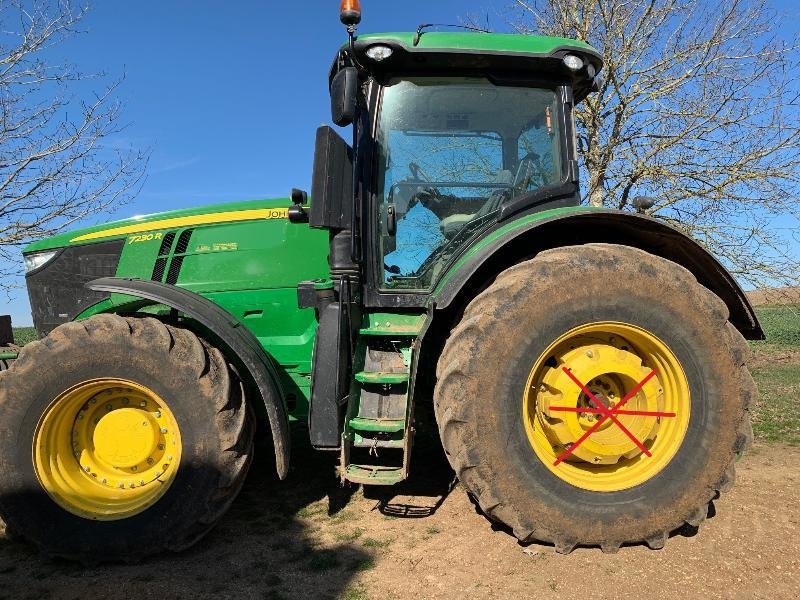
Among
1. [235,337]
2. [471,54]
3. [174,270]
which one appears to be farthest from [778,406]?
[174,270]

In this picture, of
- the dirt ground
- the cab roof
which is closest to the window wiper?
the cab roof

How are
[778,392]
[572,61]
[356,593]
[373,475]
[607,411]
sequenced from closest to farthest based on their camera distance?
1. [356,593]
2. [607,411]
3. [373,475]
4. [572,61]
5. [778,392]

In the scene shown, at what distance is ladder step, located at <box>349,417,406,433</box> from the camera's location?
278cm

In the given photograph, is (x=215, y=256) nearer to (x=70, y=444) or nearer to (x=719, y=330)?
(x=70, y=444)

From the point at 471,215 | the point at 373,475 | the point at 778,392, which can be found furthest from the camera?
the point at 778,392

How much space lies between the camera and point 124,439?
298 centimetres

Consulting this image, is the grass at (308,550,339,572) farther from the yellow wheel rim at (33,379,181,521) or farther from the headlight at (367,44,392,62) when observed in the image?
the headlight at (367,44,392,62)

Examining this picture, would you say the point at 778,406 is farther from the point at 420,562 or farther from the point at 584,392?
the point at 420,562

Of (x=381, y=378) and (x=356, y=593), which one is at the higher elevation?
(x=381, y=378)

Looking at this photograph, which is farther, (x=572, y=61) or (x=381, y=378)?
(x=572, y=61)

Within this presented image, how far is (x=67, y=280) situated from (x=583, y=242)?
3372 mm

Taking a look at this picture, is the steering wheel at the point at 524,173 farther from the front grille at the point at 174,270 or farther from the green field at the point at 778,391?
the green field at the point at 778,391

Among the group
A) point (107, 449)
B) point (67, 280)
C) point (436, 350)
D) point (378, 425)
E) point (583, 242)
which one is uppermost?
point (583, 242)

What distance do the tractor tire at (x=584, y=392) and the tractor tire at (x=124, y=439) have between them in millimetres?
1167
